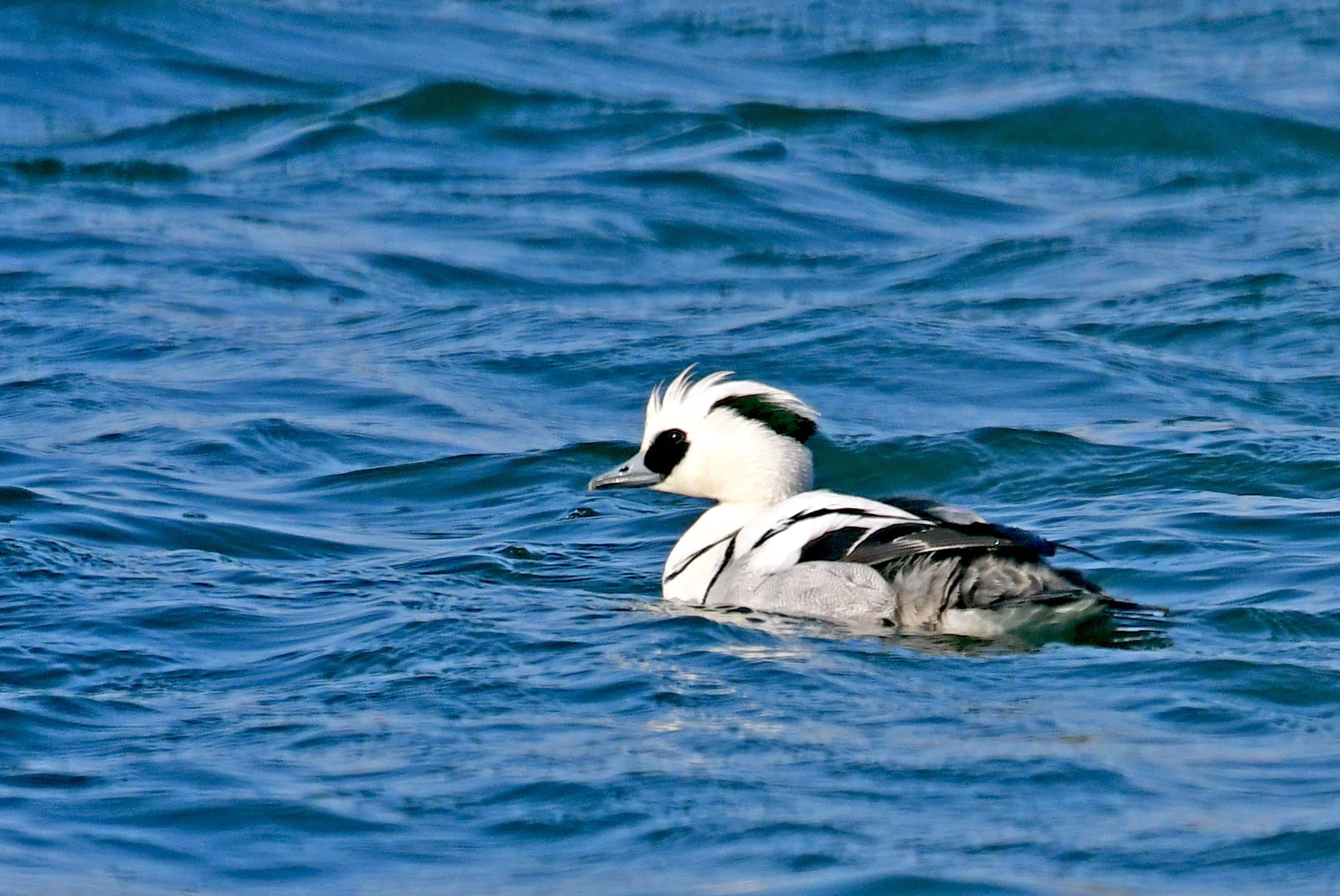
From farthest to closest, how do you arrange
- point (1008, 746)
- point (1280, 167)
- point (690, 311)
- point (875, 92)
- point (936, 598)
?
1. point (875, 92)
2. point (1280, 167)
3. point (690, 311)
4. point (936, 598)
5. point (1008, 746)

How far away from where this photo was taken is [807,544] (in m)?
7.98

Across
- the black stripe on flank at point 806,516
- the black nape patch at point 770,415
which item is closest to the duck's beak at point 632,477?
the black nape patch at point 770,415

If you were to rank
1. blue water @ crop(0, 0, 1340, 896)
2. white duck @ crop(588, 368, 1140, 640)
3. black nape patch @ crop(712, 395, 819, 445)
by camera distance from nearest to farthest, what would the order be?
blue water @ crop(0, 0, 1340, 896), white duck @ crop(588, 368, 1140, 640), black nape patch @ crop(712, 395, 819, 445)

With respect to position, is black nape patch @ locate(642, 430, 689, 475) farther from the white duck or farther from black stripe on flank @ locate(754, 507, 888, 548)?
black stripe on flank @ locate(754, 507, 888, 548)

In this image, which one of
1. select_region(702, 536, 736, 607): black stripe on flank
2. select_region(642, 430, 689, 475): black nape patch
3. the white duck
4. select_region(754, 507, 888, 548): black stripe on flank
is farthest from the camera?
select_region(642, 430, 689, 475): black nape patch

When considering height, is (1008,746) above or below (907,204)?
below

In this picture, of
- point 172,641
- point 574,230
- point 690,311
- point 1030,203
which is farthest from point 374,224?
point 172,641

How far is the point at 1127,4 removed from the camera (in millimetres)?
23547

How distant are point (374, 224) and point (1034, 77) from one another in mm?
7117

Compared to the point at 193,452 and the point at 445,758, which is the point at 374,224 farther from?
the point at 445,758

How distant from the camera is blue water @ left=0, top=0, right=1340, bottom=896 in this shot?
5910 millimetres

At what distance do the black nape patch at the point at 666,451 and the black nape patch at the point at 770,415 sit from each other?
0.23 metres

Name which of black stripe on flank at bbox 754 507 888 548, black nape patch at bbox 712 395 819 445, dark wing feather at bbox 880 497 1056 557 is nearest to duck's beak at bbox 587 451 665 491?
black nape patch at bbox 712 395 819 445

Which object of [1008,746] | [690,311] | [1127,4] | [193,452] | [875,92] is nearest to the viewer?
[1008,746]
